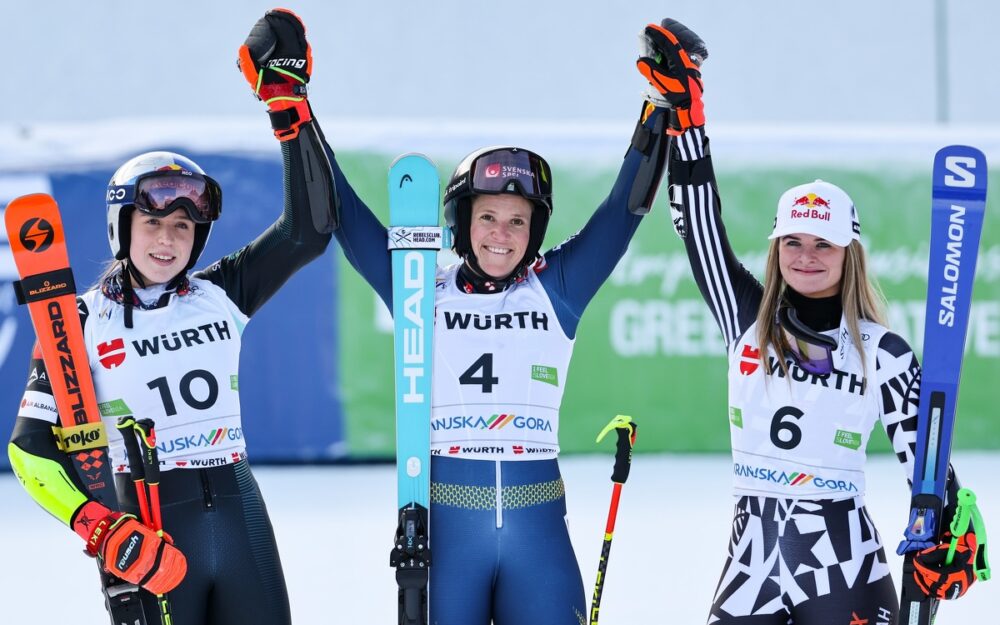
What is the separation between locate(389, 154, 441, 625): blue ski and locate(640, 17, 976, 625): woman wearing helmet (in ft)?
2.38

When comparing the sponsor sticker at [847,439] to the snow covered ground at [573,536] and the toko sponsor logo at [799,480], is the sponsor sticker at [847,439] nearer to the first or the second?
the toko sponsor logo at [799,480]

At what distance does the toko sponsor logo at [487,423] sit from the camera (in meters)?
2.93

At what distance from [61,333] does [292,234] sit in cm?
66

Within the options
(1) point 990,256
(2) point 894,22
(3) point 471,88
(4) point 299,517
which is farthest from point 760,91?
(4) point 299,517

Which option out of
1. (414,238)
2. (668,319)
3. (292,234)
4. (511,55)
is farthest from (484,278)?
(511,55)

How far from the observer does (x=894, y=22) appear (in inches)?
525

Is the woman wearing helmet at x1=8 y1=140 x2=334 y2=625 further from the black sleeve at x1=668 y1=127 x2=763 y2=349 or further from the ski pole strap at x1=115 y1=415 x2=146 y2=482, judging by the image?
the black sleeve at x1=668 y1=127 x2=763 y2=349

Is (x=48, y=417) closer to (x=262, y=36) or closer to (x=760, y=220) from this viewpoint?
(x=262, y=36)

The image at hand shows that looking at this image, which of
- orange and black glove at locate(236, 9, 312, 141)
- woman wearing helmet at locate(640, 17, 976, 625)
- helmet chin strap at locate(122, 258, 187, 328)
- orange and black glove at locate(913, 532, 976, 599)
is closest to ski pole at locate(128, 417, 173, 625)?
helmet chin strap at locate(122, 258, 187, 328)

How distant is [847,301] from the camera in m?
2.90

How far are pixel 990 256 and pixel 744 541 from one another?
630 cm

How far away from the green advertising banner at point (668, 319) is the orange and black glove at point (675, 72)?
492cm

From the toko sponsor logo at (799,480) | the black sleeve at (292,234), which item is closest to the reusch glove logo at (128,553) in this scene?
the black sleeve at (292,234)

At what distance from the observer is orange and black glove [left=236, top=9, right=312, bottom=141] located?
2.94 m
